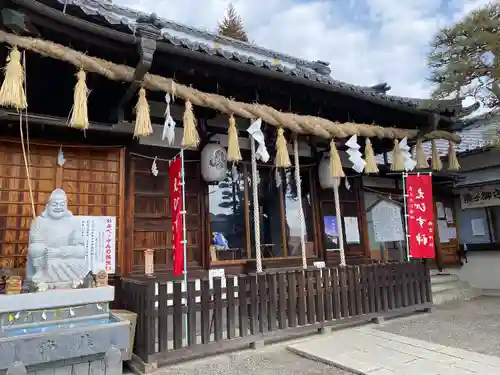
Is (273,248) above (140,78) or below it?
below

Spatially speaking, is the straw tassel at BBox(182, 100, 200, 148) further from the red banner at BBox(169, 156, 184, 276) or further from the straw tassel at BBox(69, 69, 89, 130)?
the straw tassel at BBox(69, 69, 89, 130)

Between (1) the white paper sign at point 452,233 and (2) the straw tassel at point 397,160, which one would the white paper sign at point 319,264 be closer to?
(2) the straw tassel at point 397,160

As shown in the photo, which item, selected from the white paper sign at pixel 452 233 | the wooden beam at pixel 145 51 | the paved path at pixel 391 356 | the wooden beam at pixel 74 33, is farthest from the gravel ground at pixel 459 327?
the wooden beam at pixel 74 33

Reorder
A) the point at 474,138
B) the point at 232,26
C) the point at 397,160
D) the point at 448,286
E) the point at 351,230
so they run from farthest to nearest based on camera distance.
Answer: the point at 232,26, the point at 474,138, the point at 448,286, the point at 351,230, the point at 397,160

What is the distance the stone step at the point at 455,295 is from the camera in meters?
9.24

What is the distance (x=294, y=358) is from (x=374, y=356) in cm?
106

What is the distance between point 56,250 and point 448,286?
9.77m

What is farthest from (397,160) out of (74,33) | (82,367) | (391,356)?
(82,367)

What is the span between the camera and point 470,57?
6.82 meters

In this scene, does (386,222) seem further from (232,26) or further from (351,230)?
(232,26)

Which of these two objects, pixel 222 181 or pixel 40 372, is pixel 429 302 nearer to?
pixel 222 181

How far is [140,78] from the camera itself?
492 cm

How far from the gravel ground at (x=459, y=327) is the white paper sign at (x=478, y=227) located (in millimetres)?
3041

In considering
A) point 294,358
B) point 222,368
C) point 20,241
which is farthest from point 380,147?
point 20,241
